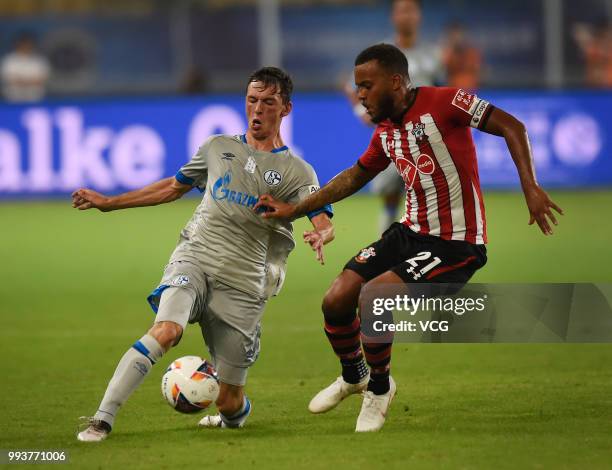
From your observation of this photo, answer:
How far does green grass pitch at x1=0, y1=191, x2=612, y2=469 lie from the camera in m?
5.70

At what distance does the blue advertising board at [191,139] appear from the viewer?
18656mm

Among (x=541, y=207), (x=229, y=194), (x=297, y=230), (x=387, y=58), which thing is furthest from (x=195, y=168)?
(x=297, y=230)

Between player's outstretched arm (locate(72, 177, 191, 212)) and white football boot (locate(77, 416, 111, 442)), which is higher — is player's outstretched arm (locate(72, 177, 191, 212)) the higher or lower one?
the higher one

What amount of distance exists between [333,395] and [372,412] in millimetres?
484

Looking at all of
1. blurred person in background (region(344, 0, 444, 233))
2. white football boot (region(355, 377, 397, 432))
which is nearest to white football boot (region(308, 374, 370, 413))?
white football boot (region(355, 377, 397, 432))

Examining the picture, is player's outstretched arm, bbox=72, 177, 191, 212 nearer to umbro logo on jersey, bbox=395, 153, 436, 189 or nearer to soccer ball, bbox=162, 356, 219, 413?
soccer ball, bbox=162, 356, 219, 413

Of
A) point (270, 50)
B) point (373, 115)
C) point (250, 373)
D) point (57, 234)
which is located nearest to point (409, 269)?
point (373, 115)

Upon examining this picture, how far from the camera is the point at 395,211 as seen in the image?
41.6 feet

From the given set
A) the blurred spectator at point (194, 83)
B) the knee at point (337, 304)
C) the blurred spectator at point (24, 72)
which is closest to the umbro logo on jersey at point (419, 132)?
the knee at point (337, 304)

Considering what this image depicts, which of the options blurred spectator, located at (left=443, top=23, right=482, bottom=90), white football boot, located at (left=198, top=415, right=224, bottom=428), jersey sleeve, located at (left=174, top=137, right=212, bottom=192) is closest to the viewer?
white football boot, located at (left=198, top=415, right=224, bottom=428)

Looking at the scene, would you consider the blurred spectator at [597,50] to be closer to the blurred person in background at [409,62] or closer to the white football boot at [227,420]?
the blurred person in background at [409,62]

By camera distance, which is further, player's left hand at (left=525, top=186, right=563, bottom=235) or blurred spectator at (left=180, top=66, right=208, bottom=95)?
blurred spectator at (left=180, top=66, right=208, bottom=95)

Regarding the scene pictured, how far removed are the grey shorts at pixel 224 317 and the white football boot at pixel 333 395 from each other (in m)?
0.43

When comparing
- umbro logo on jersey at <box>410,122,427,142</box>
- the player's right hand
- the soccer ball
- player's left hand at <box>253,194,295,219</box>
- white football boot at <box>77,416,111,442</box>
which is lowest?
white football boot at <box>77,416,111,442</box>
